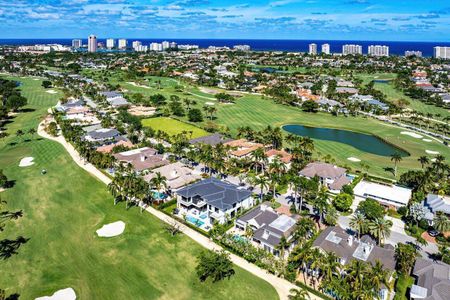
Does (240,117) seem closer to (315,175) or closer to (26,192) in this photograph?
(315,175)

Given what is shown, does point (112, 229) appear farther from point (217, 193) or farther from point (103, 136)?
point (103, 136)

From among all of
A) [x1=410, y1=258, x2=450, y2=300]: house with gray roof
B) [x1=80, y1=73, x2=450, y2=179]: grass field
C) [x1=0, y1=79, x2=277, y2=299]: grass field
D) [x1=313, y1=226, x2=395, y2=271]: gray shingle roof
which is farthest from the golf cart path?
[x1=80, y1=73, x2=450, y2=179]: grass field

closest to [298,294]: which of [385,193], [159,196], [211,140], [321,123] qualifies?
[159,196]

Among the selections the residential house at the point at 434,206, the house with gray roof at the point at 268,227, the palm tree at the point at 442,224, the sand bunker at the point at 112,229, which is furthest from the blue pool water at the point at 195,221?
the residential house at the point at 434,206

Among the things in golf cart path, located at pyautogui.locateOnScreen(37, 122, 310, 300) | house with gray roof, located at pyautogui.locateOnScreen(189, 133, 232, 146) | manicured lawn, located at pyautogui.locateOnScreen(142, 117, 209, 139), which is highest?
manicured lawn, located at pyautogui.locateOnScreen(142, 117, 209, 139)

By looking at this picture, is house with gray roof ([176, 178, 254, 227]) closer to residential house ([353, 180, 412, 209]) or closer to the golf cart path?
the golf cart path

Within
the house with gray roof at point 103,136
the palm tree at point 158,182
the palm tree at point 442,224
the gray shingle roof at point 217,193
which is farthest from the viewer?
the house with gray roof at point 103,136

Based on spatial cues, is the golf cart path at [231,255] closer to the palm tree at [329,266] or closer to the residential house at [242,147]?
the palm tree at [329,266]

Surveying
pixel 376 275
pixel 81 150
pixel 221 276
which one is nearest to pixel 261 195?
pixel 221 276
